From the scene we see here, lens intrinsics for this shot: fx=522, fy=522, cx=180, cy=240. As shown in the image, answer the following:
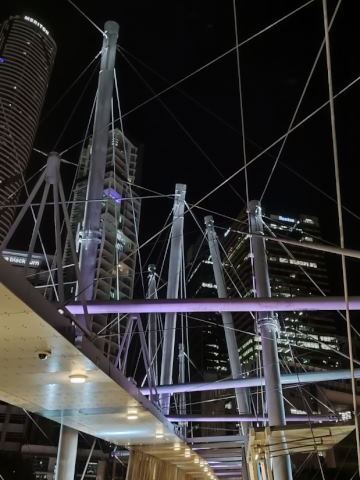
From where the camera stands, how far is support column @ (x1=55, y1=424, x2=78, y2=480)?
1295cm

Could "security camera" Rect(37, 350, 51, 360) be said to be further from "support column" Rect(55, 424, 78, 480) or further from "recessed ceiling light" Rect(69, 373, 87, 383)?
A: "support column" Rect(55, 424, 78, 480)

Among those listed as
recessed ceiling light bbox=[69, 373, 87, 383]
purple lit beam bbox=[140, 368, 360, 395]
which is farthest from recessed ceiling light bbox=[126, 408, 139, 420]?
purple lit beam bbox=[140, 368, 360, 395]

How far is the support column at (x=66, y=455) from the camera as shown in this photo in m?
12.9

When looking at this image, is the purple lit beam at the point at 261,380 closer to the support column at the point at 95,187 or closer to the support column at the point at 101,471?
the support column at the point at 95,187

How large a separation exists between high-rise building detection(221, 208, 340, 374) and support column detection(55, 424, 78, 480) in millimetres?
19851

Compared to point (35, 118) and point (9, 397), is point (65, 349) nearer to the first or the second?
point (9, 397)

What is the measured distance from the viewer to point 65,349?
21.1 ft

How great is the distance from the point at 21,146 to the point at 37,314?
5044 centimetres

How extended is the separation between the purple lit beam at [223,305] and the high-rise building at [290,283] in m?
21.6

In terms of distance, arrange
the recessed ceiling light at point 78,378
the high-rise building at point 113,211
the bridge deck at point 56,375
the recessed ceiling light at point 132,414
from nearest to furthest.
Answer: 1. the bridge deck at point 56,375
2. the recessed ceiling light at point 78,378
3. the recessed ceiling light at point 132,414
4. the high-rise building at point 113,211

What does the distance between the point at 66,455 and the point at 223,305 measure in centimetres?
651

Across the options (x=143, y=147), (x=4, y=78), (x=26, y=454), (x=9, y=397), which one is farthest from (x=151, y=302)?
(x=26, y=454)

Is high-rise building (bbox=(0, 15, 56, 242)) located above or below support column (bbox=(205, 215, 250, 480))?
above

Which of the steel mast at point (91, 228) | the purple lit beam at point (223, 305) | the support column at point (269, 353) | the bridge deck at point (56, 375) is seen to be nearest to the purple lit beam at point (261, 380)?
the support column at point (269, 353)
